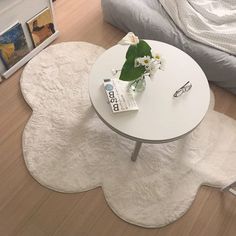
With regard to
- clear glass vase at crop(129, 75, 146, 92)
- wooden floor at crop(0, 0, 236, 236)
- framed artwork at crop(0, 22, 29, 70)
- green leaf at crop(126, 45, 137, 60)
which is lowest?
wooden floor at crop(0, 0, 236, 236)

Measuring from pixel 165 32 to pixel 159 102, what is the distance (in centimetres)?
79

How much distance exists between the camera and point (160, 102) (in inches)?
58.7

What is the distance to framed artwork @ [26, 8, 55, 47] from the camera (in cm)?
200

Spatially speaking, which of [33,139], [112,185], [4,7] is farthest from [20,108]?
[112,185]

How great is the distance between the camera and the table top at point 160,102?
1.40 meters

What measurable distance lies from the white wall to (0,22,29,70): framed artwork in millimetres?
36

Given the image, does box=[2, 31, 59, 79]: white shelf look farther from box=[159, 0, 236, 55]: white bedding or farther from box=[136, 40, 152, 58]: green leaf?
box=[136, 40, 152, 58]: green leaf

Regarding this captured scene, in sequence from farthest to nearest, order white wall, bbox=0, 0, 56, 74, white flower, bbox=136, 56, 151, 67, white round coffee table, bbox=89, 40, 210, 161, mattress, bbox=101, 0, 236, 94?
mattress, bbox=101, 0, 236, 94, white wall, bbox=0, 0, 56, 74, white round coffee table, bbox=89, 40, 210, 161, white flower, bbox=136, 56, 151, 67

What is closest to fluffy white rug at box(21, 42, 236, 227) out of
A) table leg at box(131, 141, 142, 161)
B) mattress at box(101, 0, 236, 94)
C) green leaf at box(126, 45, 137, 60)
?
table leg at box(131, 141, 142, 161)

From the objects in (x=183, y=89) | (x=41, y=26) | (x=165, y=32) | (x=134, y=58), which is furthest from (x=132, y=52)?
(x=41, y=26)

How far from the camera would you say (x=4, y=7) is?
1729mm

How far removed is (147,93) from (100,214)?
752 mm

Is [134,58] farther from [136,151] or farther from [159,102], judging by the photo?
[136,151]

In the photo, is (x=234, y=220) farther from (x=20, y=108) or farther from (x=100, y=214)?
(x=20, y=108)
